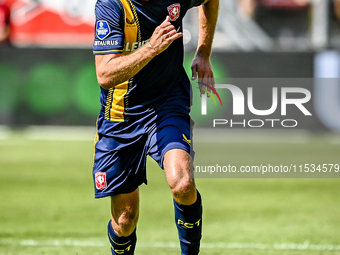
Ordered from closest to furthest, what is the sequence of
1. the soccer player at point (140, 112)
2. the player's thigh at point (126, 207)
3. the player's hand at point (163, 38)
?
the player's hand at point (163, 38)
the soccer player at point (140, 112)
the player's thigh at point (126, 207)

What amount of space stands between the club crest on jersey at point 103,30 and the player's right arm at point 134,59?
14cm

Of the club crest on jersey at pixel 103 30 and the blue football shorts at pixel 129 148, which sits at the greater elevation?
the club crest on jersey at pixel 103 30

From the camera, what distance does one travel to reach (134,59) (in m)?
3.82

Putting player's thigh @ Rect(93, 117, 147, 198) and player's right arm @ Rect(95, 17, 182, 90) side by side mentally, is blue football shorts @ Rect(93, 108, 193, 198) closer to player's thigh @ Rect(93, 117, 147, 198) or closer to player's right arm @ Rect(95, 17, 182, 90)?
player's thigh @ Rect(93, 117, 147, 198)

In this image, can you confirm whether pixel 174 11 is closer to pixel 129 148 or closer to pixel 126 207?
pixel 129 148

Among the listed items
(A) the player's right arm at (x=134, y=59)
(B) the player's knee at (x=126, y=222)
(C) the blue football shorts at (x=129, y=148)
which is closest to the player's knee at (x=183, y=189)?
(C) the blue football shorts at (x=129, y=148)

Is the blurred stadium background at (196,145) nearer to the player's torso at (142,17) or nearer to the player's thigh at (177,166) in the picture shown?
the player's thigh at (177,166)

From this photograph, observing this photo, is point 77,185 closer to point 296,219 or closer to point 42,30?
point 296,219

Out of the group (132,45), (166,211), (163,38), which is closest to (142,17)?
(132,45)

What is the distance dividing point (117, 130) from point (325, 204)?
168 inches

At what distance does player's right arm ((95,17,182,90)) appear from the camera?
3799 mm

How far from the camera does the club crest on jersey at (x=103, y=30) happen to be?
4.00 metres

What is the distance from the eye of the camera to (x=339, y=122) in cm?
1498
